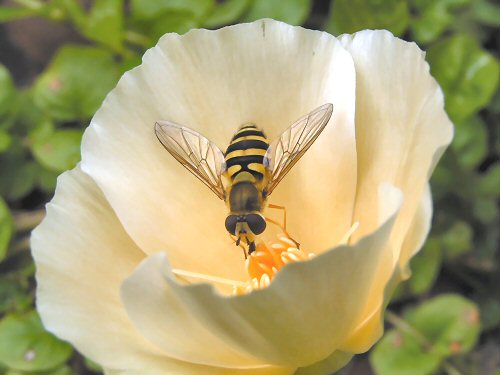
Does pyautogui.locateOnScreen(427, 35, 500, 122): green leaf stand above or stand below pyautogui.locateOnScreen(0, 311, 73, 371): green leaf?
above

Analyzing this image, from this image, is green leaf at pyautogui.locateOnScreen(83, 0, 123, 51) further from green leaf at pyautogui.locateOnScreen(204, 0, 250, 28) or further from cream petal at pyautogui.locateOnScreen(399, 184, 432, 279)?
cream petal at pyautogui.locateOnScreen(399, 184, 432, 279)

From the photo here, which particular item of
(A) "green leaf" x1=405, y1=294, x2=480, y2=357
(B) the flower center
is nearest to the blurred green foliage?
(A) "green leaf" x1=405, y1=294, x2=480, y2=357

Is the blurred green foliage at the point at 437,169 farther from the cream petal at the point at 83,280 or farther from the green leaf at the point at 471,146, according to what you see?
the cream petal at the point at 83,280

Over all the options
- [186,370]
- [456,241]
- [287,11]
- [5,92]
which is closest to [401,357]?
[456,241]

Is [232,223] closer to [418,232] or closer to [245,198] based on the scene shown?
[245,198]

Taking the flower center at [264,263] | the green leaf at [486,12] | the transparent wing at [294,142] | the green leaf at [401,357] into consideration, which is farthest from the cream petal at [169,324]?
the green leaf at [486,12]
